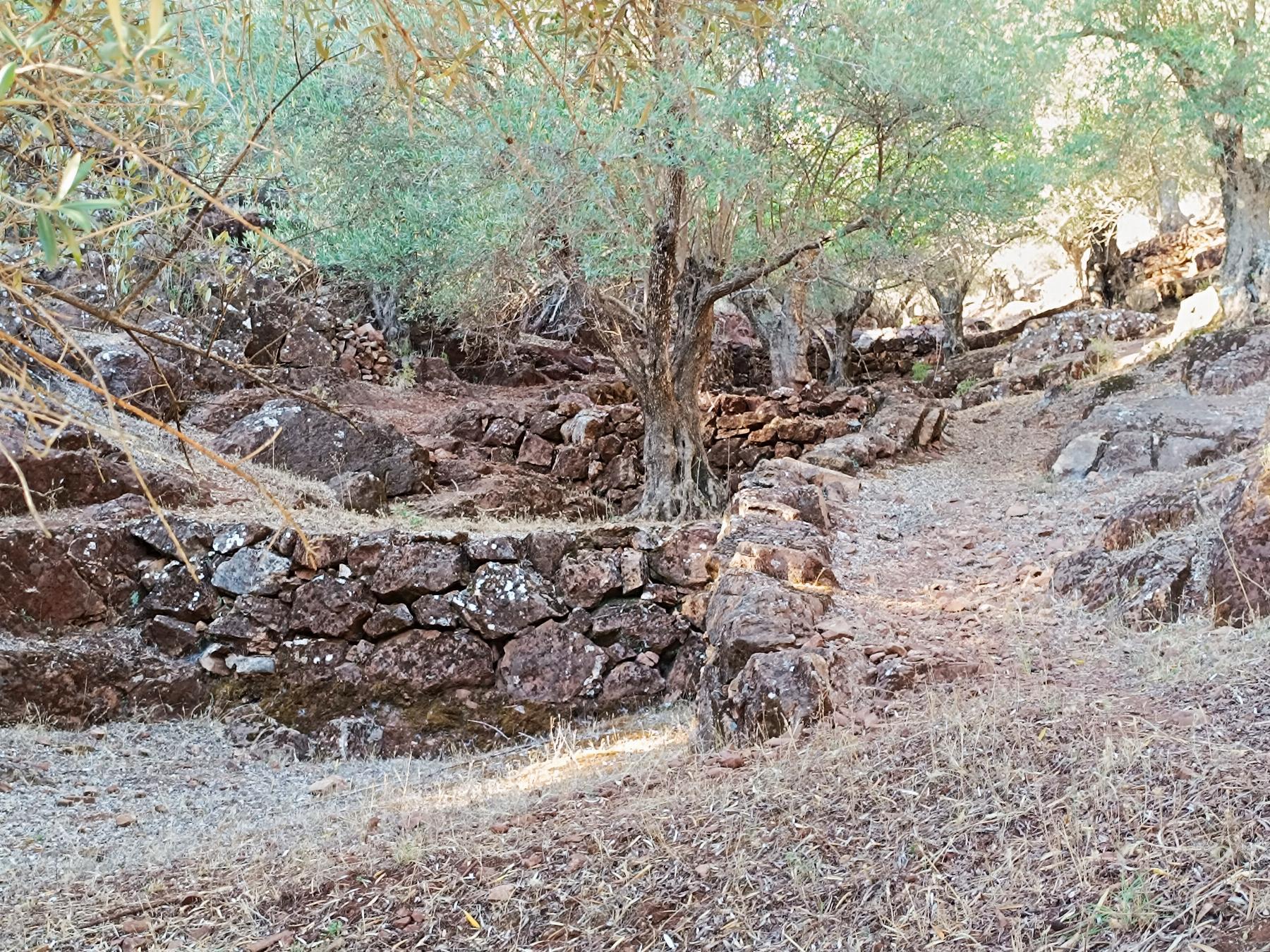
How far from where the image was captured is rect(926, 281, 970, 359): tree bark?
22.0 metres

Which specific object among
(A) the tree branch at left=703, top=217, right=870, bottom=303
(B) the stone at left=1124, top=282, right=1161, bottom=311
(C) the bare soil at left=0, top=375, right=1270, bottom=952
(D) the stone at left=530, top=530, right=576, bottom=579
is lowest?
(C) the bare soil at left=0, top=375, right=1270, bottom=952

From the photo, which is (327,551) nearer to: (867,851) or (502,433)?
(502,433)

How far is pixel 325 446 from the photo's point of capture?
34.4 ft

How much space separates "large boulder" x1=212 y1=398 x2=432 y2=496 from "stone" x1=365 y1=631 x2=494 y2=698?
2971 mm

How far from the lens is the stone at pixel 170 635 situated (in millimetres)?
7273

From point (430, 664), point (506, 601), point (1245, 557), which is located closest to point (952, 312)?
point (506, 601)

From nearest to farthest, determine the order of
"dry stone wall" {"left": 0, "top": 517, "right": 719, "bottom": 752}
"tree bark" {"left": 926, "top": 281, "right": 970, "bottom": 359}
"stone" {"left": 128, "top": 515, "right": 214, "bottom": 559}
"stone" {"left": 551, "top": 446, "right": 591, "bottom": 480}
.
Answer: "dry stone wall" {"left": 0, "top": 517, "right": 719, "bottom": 752}, "stone" {"left": 128, "top": 515, "right": 214, "bottom": 559}, "stone" {"left": 551, "top": 446, "right": 591, "bottom": 480}, "tree bark" {"left": 926, "top": 281, "right": 970, "bottom": 359}

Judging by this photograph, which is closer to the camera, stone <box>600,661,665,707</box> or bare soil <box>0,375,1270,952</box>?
bare soil <box>0,375,1270,952</box>

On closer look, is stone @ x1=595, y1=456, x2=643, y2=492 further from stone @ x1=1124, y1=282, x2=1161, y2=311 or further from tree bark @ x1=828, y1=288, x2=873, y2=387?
stone @ x1=1124, y1=282, x2=1161, y2=311

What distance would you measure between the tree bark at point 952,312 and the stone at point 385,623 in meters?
17.0

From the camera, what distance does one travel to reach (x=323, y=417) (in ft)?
35.6

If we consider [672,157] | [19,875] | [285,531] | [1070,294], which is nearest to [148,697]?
[285,531]

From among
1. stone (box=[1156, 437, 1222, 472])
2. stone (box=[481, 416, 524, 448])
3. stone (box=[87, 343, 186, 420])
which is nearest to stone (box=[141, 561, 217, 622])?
stone (box=[87, 343, 186, 420])

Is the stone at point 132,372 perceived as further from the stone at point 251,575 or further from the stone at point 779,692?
the stone at point 779,692
